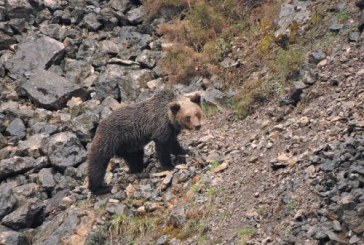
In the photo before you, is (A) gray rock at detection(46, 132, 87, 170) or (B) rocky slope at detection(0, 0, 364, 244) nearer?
(B) rocky slope at detection(0, 0, 364, 244)

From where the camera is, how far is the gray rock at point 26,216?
12.5 meters

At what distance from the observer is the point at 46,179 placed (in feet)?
44.3

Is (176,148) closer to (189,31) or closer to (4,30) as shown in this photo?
(189,31)

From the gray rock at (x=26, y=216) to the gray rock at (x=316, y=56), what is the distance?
5.32m

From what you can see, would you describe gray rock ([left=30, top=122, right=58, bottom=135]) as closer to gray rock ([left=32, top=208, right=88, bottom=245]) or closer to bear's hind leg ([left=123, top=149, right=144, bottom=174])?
bear's hind leg ([left=123, top=149, right=144, bottom=174])

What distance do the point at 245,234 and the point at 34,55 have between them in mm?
9535

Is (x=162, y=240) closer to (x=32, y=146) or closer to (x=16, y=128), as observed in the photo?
(x=32, y=146)

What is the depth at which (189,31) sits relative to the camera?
16.4 metres

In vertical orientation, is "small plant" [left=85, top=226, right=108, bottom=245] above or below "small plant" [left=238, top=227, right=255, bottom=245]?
below

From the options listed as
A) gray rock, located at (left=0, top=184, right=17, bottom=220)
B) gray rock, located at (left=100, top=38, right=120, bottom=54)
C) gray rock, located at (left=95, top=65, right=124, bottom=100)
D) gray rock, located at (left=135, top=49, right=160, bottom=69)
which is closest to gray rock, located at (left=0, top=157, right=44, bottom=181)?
gray rock, located at (left=0, top=184, right=17, bottom=220)

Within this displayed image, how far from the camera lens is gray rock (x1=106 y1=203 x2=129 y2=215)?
36.4 feet

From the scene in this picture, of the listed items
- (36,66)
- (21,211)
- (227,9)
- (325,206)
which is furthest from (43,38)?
(325,206)

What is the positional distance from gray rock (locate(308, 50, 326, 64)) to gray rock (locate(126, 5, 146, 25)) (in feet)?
20.5

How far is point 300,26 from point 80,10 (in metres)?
6.47
